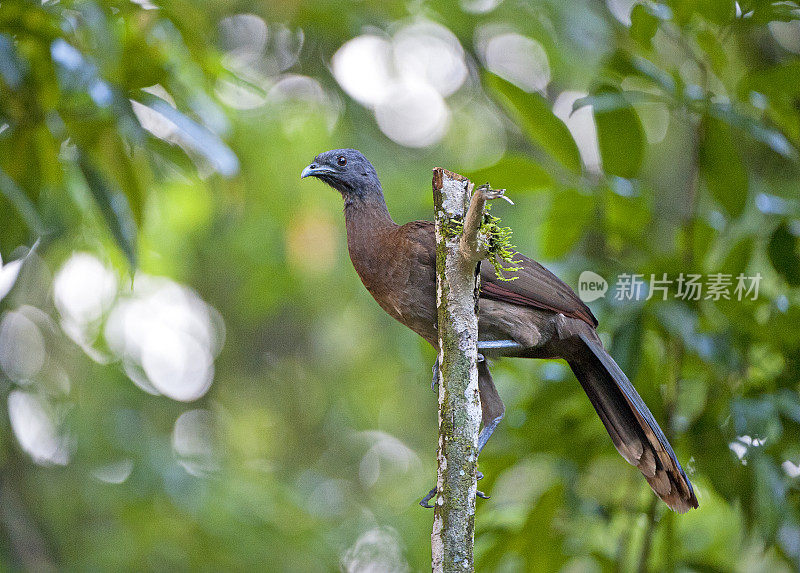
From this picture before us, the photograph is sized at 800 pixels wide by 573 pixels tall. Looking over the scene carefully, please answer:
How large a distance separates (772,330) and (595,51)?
2.11 metres

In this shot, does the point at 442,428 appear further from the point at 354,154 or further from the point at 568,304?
the point at 354,154

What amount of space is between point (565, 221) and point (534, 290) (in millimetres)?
465

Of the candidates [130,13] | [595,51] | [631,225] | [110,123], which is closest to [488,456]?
[631,225]

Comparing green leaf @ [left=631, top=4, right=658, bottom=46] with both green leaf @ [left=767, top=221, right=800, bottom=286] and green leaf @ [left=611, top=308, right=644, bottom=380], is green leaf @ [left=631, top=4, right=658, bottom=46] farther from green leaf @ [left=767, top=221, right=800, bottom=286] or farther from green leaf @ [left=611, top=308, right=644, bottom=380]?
green leaf @ [left=611, top=308, right=644, bottom=380]

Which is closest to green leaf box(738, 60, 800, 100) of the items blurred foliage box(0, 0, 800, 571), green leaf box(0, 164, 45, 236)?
blurred foliage box(0, 0, 800, 571)

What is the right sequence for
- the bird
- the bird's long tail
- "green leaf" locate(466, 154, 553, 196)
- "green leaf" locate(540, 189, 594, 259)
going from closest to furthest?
the bird's long tail, the bird, "green leaf" locate(466, 154, 553, 196), "green leaf" locate(540, 189, 594, 259)

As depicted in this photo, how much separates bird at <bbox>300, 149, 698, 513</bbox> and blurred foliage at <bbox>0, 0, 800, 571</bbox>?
0.26 m

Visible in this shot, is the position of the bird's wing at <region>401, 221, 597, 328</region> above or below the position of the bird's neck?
below

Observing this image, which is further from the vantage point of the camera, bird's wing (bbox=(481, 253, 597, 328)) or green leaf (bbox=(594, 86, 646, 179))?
green leaf (bbox=(594, 86, 646, 179))

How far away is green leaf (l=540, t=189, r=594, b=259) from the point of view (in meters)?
2.64

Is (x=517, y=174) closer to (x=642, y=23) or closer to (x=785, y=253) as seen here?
(x=642, y=23)

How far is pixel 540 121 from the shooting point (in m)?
2.53

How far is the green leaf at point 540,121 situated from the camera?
2428 millimetres

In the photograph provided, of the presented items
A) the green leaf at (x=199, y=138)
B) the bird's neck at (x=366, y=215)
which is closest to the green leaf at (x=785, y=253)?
the bird's neck at (x=366, y=215)
